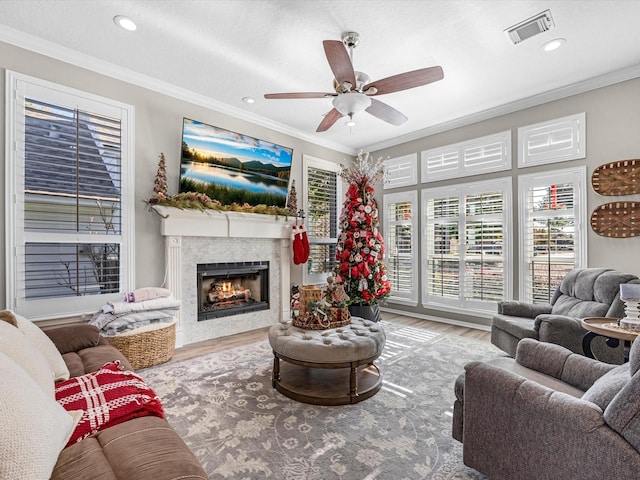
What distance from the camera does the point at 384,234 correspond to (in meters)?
5.93

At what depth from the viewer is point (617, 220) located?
138 inches

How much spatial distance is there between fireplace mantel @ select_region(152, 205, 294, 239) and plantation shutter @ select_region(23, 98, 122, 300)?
523 mm

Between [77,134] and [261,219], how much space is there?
2255 mm

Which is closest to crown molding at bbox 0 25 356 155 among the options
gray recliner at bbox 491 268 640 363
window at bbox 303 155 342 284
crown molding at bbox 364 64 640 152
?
window at bbox 303 155 342 284

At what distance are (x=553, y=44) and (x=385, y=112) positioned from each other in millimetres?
1643

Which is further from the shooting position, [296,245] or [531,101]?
[296,245]

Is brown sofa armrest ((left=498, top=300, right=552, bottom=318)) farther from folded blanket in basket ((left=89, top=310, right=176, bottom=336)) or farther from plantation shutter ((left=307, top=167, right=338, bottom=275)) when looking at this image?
folded blanket in basket ((left=89, top=310, right=176, bottom=336))

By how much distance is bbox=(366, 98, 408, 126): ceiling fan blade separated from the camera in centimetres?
305

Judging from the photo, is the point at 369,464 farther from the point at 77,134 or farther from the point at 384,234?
the point at 384,234

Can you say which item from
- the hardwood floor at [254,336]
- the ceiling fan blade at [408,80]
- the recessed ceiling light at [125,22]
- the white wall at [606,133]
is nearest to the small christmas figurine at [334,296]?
the hardwood floor at [254,336]

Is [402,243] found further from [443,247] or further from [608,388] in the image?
[608,388]

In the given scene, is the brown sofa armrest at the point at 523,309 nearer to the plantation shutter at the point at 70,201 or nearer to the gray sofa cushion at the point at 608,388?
the gray sofa cushion at the point at 608,388

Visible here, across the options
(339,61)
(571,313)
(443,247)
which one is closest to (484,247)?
(443,247)

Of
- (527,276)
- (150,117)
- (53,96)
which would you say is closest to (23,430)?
(53,96)
